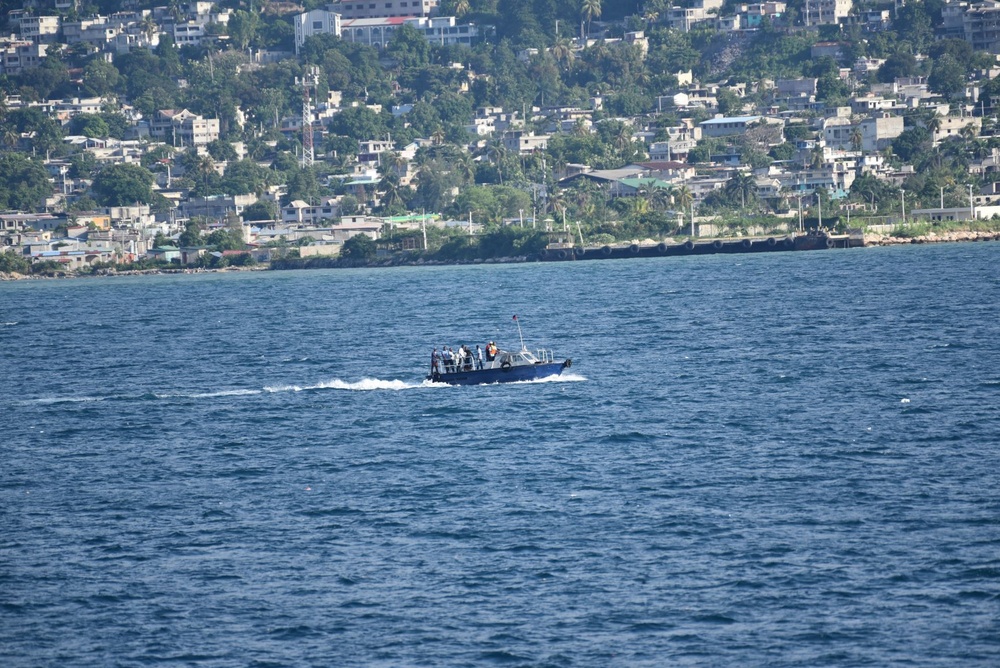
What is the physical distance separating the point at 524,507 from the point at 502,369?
24.0 m

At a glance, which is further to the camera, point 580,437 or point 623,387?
point 623,387

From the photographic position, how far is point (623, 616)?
35344 mm

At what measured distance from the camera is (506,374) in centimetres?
6881

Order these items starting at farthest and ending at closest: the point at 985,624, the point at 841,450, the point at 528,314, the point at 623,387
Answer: the point at 528,314
the point at 623,387
the point at 841,450
the point at 985,624

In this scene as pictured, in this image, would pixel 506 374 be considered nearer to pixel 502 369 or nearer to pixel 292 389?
pixel 502 369

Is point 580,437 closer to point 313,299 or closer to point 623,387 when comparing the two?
point 623,387

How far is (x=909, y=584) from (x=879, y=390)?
89.3 feet

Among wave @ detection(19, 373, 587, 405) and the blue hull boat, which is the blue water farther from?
the blue hull boat

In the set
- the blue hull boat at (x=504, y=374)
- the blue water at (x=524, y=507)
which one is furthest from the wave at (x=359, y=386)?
the blue hull boat at (x=504, y=374)

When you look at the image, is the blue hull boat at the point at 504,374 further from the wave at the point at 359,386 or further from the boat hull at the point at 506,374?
the wave at the point at 359,386

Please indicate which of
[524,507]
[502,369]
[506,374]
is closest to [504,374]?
[506,374]

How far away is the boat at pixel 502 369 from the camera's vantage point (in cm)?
6844

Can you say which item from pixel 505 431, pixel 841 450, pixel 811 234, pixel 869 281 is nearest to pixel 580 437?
pixel 505 431

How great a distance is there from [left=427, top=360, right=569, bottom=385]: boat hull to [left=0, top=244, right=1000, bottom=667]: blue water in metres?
0.60
